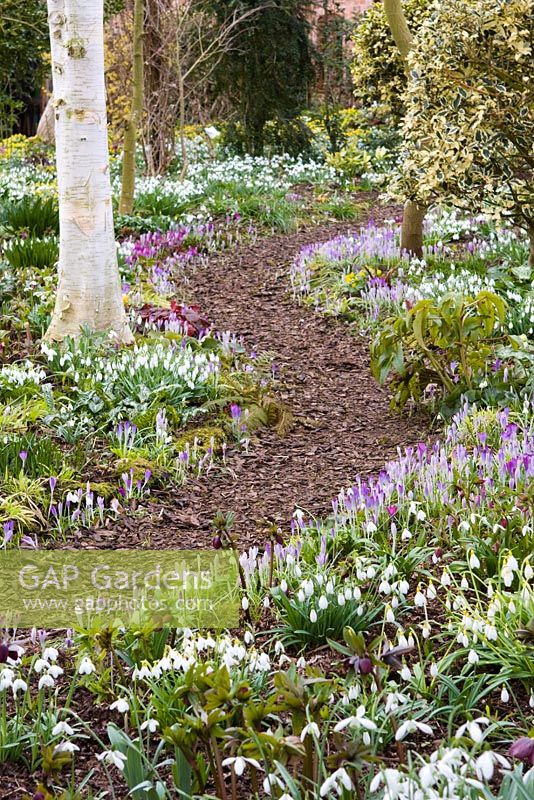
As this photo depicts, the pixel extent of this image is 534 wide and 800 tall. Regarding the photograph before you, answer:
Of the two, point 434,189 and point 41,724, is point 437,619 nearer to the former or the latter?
point 41,724

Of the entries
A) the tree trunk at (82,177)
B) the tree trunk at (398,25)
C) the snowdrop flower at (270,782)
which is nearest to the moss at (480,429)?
the tree trunk at (82,177)

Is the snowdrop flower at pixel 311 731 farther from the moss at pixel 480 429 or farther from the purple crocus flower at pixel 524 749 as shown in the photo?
the moss at pixel 480 429

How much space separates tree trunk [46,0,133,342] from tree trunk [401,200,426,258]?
3452 mm

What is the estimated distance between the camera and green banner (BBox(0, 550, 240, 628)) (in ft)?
9.87

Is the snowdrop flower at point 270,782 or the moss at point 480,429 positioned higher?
the moss at point 480,429

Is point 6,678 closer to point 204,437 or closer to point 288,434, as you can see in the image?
point 204,437

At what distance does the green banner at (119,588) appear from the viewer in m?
3.01

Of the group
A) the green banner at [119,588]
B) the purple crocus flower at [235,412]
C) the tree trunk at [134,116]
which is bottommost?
the green banner at [119,588]

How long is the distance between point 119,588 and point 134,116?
7415 mm

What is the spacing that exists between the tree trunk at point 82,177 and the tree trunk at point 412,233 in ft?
11.3

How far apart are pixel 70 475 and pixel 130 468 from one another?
0.94ft

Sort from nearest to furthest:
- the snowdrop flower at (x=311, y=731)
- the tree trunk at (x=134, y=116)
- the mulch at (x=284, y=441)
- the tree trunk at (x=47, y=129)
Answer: the snowdrop flower at (x=311, y=731) < the mulch at (x=284, y=441) < the tree trunk at (x=134, y=116) < the tree trunk at (x=47, y=129)

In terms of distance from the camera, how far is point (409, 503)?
11.9 ft

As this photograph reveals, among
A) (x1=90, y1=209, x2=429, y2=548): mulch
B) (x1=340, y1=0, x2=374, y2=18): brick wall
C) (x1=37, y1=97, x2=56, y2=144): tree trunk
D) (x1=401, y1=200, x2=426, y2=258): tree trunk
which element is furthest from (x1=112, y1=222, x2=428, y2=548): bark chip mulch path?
(x1=340, y1=0, x2=374, y2=18): brick wall
